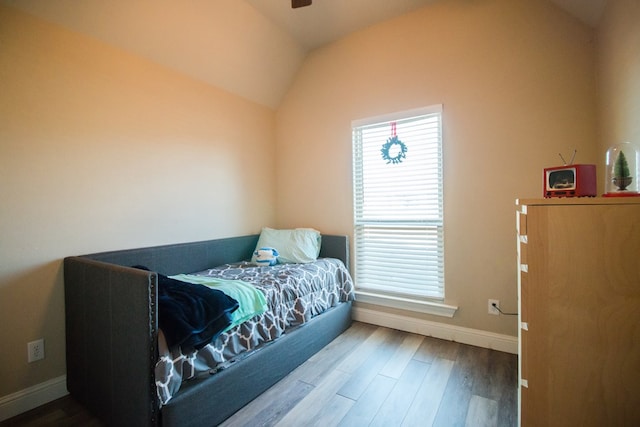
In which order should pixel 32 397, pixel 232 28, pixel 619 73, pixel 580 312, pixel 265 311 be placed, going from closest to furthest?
1. pixel 580 312
2. pixel 619 73
3. pixel 32 397
4. pixel 265 311
5. pixel 232 28

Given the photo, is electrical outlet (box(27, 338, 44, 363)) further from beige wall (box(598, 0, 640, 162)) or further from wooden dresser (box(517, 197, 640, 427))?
beige wall (box(598, 0, 640, 162))

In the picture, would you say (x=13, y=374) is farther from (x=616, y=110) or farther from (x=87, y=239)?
(x=616, y=110)

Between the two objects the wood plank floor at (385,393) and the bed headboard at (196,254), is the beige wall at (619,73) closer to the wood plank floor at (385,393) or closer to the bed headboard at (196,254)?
the wood plank floor at (385,393)

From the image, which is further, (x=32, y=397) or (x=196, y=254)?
A: (x=196, y=254)

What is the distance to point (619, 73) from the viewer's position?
5.09 feet

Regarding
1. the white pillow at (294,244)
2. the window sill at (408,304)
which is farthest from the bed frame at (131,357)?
the window sill at (408,304)

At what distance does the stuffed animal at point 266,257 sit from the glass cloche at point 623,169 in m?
2.29

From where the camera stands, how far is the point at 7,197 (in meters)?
1.60

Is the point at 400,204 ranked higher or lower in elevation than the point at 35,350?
higher

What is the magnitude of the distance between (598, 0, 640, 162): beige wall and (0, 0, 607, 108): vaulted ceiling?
0.79 ft

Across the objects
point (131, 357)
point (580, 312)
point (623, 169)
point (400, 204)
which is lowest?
point (131, 357)

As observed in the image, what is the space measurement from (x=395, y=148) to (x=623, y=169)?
160 centimetres

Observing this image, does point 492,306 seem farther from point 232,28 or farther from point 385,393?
point 232,28

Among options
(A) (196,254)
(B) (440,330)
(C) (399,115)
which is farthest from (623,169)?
(A) (196,254)
